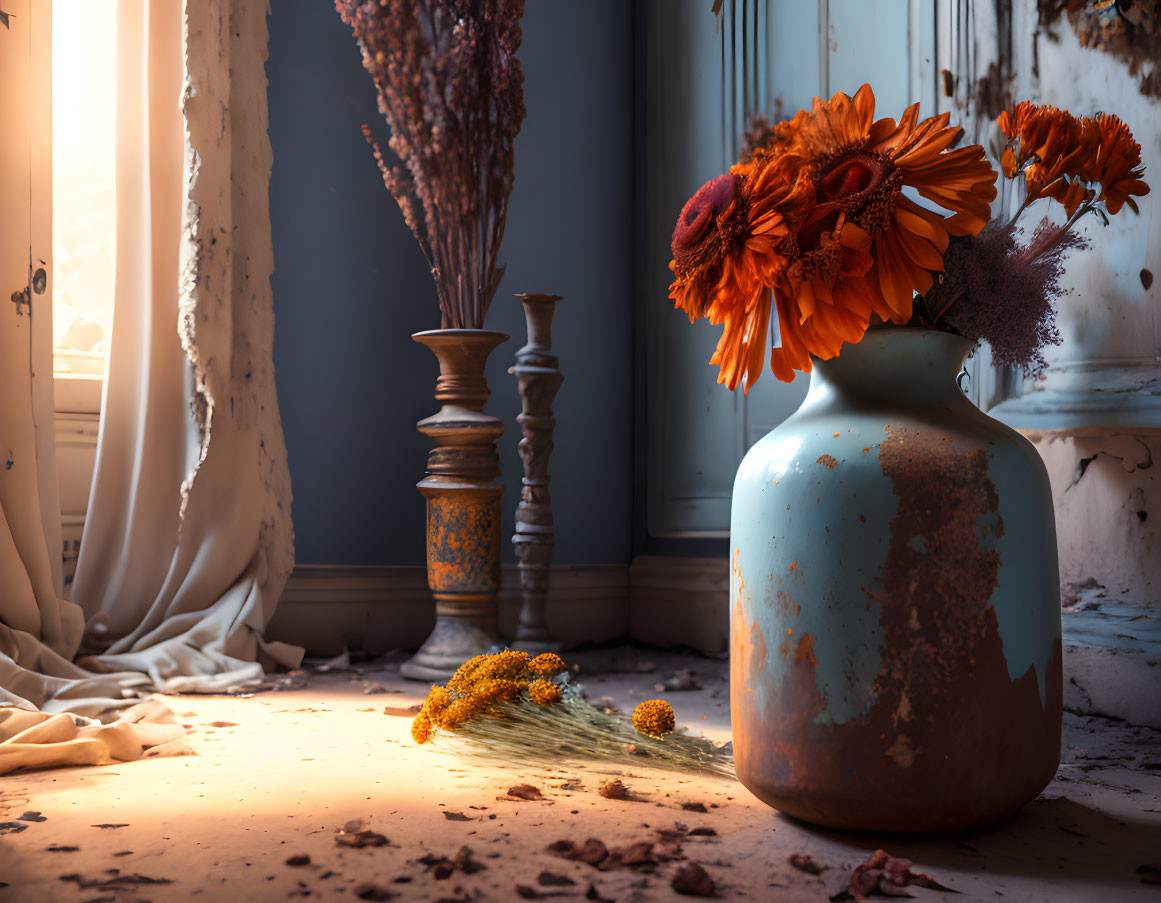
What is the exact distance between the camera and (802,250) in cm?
99

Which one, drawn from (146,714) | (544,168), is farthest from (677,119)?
(146,714)

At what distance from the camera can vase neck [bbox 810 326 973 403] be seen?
1029mm

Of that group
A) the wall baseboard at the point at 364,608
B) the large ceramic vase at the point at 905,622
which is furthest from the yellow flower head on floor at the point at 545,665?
the wall baseboard at the point at 364,608

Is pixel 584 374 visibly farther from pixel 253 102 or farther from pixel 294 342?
pixel 253 102

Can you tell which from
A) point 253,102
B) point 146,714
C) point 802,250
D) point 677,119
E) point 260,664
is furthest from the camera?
point 677,119

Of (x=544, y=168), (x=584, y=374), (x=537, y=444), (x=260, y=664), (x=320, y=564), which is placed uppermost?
(x=544, y=168)

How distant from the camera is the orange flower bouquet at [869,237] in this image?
0.97m

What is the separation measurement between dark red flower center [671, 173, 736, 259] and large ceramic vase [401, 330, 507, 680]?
116cm

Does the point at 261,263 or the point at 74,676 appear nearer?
the point at 74,676

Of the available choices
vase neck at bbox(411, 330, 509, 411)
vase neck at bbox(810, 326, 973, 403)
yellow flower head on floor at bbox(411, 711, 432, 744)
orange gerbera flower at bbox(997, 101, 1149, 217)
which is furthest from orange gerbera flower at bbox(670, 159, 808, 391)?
vase neck at bbox(411, 330, 509, 411)

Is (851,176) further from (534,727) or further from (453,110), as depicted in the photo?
(453,110)

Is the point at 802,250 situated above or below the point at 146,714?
above

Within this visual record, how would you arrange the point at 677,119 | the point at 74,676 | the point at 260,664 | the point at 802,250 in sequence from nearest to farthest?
the point at 802,250
the point at 74,676
the point at 260,664
the point at 677,119

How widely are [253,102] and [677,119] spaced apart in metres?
1.09
